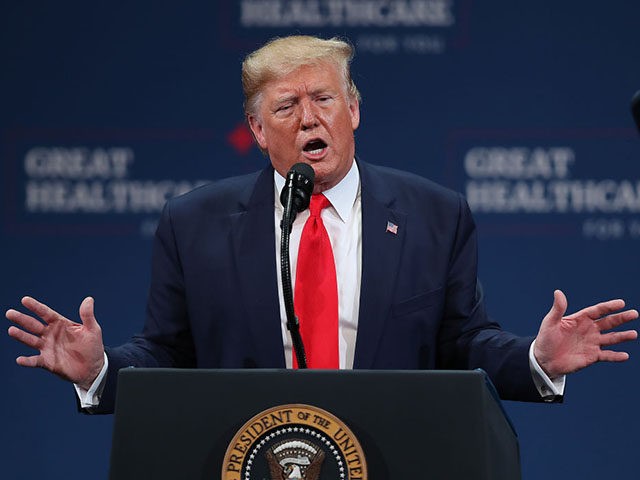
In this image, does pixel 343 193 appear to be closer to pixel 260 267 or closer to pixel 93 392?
pixel 260 267

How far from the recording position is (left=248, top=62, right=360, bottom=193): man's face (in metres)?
2.37

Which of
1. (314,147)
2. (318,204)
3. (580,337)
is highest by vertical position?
(314,147)

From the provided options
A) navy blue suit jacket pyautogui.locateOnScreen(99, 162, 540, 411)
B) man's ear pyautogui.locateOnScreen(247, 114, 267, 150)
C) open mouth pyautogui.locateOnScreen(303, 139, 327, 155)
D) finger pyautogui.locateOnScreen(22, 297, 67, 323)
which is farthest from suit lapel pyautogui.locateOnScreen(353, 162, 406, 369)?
finger pyautogui.locateOnScreen(22, 297, 67, 323)

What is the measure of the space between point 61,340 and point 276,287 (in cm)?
51

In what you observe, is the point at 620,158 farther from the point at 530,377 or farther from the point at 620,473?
the point at 530,377

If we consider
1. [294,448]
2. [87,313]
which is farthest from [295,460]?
[87,313]

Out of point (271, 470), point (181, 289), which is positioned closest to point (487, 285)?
point (181, 289)

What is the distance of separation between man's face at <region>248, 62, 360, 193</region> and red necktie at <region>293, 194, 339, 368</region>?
133 mm

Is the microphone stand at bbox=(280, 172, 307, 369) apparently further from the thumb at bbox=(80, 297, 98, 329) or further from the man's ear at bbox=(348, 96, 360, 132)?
the man's ear at bbox=(348, 96, 360, 132)

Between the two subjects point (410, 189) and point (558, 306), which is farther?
point (410, 189)

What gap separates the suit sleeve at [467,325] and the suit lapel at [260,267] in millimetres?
348

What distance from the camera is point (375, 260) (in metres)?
2.28

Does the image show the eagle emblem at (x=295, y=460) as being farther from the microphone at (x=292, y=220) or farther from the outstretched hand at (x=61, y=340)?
the outstretched hand at (x=61, y=340)

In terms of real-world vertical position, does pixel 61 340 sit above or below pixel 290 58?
below
